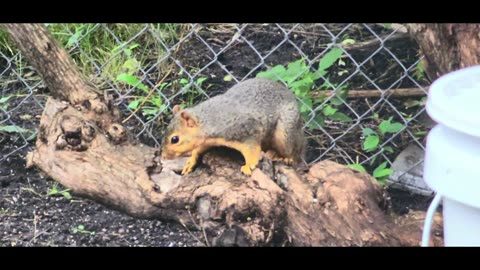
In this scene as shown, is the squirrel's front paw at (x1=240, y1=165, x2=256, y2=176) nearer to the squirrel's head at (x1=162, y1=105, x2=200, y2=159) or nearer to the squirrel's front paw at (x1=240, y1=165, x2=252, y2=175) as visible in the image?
the squirrel's front paw at (x1=240, y1=165, x2=252, y2=175)

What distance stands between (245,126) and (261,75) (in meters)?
0.45

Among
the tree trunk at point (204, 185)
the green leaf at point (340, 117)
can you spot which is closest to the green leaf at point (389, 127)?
the green leaf at point (340, 117)

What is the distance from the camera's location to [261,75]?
3395 mm

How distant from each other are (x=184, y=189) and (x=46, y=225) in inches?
25.6

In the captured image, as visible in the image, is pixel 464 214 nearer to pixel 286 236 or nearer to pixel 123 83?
pixel 286 236

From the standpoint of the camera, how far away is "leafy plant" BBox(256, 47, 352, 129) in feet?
11.1

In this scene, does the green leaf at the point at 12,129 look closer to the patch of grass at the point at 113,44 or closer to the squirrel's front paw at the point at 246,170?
the patch of grass at the point at 113,44

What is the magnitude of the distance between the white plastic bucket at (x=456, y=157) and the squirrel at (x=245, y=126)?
0.98 m

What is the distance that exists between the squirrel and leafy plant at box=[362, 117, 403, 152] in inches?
14.3

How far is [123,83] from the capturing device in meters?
3.66

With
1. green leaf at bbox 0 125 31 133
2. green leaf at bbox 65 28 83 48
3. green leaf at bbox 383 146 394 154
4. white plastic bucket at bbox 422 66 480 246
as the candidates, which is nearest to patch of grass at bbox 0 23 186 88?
green leaf at bbox 65 28 83 48

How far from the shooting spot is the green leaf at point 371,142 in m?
3.30

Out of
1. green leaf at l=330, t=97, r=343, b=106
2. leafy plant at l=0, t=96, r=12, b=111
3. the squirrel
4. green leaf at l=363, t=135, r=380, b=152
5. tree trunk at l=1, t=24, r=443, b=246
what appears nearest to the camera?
tree trunk at l=1, t=24, r=443, b=246

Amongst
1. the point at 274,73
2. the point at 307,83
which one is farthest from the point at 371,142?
the point at 274,73
